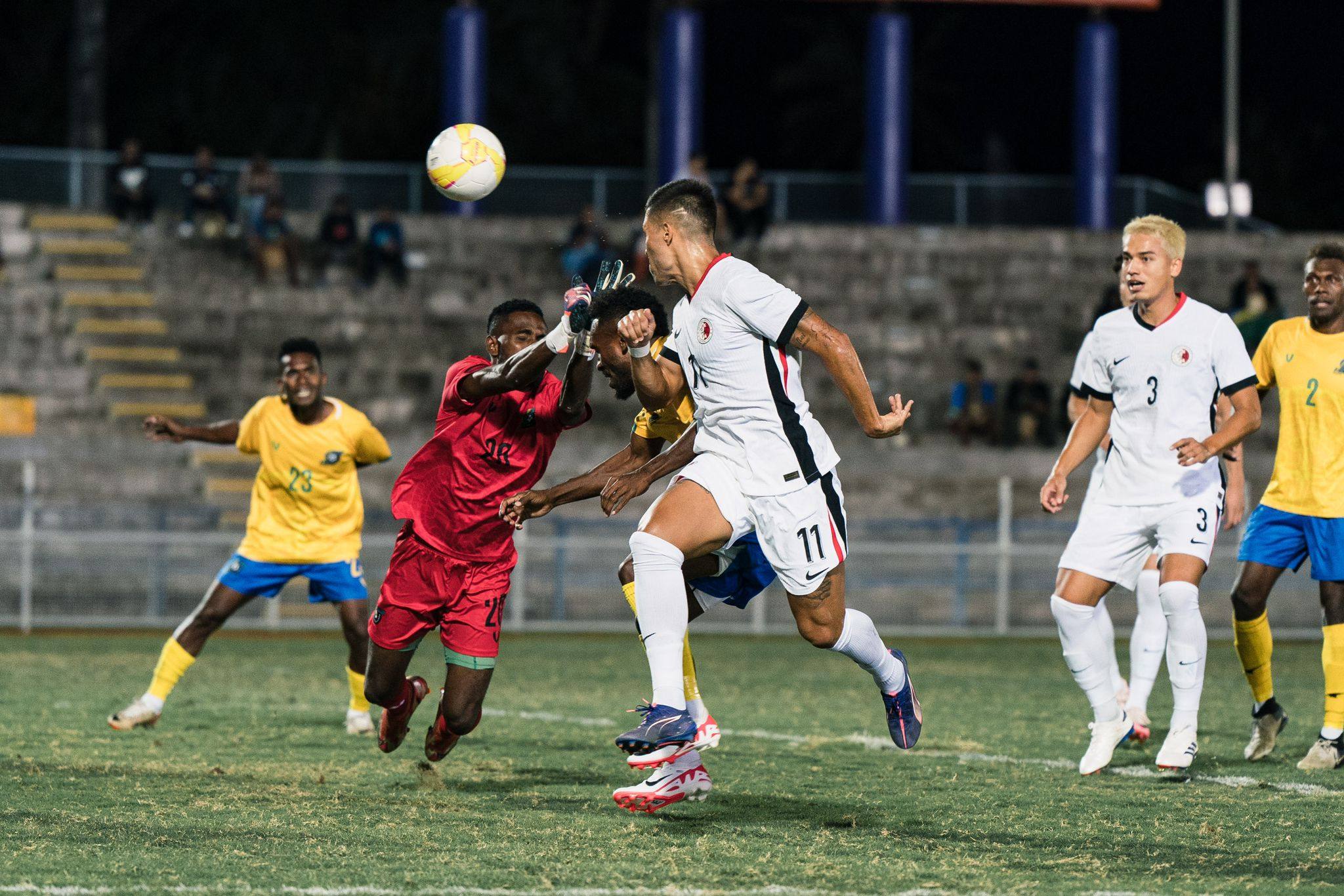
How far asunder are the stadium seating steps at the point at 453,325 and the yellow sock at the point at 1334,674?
11859 millimetres

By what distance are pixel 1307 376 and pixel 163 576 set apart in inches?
462

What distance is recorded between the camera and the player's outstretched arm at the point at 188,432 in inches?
351

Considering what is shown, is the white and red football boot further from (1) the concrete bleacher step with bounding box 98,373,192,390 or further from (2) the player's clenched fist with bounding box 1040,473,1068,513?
(1) the concrete bleacher step with bounding box 98,373,192,390

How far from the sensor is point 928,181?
25.2 metres

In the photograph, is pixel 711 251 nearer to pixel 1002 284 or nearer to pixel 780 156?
pixel 1002 284

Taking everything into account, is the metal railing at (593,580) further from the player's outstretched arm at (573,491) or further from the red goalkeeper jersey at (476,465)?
the player's outstretched arm at (573,491)

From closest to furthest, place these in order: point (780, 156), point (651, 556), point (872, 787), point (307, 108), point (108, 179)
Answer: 1. point (651, 556)
2. point (872, 787)
3. point (108, 179)
4. point (307, 108)
5. point (780, 156)

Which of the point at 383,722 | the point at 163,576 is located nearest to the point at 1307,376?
the point at 383,722

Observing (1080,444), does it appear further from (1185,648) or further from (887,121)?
(887,121)

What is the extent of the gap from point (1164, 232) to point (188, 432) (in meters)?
4.77

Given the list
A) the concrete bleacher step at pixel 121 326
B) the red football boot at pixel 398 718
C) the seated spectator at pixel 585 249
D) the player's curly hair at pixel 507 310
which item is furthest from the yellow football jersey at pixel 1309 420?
the concrete bleacher step at pixel 121 326

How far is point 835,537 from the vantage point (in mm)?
6469

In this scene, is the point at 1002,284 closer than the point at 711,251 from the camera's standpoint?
No

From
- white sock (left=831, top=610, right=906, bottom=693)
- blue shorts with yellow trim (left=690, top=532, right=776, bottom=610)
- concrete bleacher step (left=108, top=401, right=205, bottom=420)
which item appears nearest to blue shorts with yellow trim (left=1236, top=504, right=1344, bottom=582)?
white sock (left=831, top=610, right=906, bottom=693)
